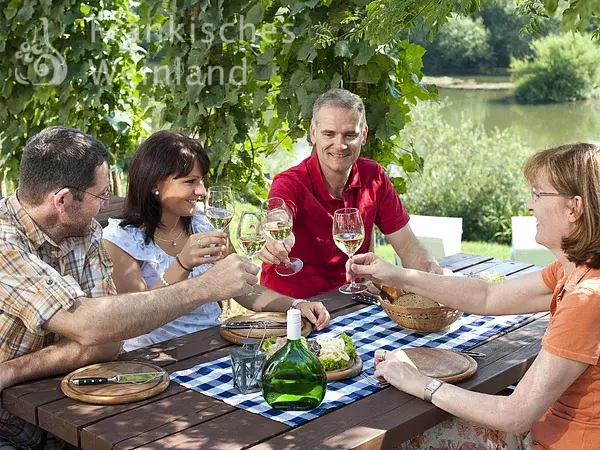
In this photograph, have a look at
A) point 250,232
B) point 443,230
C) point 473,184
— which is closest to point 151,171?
point 250,232

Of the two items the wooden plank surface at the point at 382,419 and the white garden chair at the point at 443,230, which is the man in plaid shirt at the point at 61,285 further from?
the white garden chair at the point at 443,230

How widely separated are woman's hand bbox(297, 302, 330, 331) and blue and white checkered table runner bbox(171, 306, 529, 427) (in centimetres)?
3

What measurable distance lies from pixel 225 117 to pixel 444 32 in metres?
9.75

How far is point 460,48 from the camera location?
44.7ft

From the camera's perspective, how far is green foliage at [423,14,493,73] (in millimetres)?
A: 13648

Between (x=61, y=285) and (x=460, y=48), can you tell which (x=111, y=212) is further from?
(x=460, y=48)

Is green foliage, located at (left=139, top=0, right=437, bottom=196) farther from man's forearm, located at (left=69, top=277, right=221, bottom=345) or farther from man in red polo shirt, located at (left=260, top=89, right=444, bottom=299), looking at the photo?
man's forearm, located at (left=69, top=277, right=221, bottom=345)

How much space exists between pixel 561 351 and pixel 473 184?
24.1ft

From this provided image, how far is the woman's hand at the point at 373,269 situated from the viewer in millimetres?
2627

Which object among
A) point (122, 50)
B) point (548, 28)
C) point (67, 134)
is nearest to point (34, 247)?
point (67, 134)

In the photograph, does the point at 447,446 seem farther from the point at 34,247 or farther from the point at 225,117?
the point at 225,117

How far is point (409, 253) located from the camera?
348 cm

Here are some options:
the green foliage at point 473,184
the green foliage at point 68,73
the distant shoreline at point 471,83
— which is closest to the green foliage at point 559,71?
the distant shoreline at point 471,83

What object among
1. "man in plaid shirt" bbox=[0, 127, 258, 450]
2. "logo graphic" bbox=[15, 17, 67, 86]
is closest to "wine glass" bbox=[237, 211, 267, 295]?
"man in plaid shirt" bbox=[0, 127, 258, 450]
